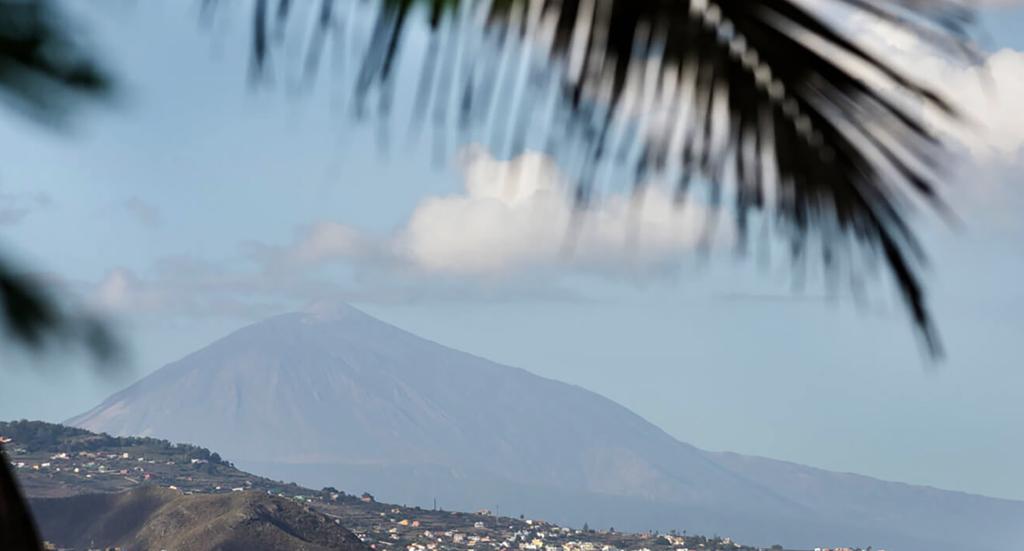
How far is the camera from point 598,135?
1453 mm

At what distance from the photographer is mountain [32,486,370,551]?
6862 cm

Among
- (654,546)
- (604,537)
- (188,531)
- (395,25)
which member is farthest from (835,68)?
(604,537)

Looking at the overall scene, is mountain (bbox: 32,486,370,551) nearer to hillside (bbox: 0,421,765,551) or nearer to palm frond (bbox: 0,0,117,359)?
hillside (bbox: 0,421,765,551)

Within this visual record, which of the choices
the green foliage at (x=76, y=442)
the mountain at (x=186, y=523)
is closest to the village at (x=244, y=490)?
the green foliage at (x=76, y=442)

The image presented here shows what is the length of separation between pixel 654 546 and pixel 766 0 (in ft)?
326

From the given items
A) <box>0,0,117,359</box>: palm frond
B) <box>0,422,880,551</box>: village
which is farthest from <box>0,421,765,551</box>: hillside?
<box>0,0,117,359</box>: palm frond

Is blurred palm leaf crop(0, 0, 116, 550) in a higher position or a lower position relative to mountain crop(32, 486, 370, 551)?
lower

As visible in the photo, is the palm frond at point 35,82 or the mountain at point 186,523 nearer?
the palm frond at point 35,82

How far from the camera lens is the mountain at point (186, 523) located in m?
68.6

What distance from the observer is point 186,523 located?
7131 cm

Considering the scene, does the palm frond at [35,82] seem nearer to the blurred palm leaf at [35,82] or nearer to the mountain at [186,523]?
the blurred palm leaf at [35,82]

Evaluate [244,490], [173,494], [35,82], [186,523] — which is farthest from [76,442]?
[35,82]

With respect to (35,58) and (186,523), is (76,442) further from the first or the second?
(35,58)

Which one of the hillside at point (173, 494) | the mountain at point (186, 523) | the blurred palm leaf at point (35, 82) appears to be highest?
the hillside at point (173, 494)
